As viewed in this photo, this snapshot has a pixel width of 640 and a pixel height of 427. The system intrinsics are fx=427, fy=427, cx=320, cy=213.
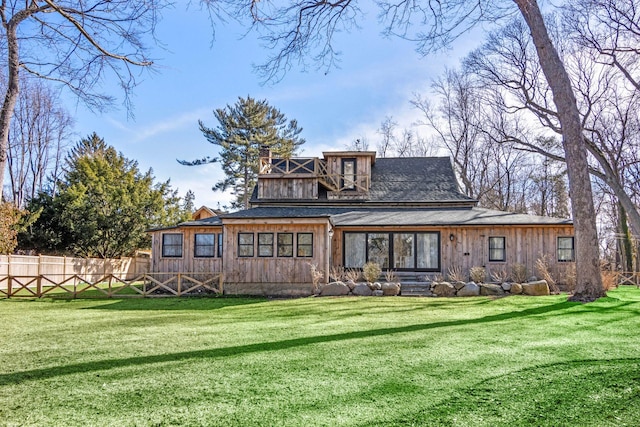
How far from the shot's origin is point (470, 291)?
14.3m

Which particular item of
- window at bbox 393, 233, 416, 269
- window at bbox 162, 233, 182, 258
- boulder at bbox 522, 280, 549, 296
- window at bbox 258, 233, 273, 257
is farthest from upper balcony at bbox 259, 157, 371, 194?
boulder at bbox 522, 280, 549, 296

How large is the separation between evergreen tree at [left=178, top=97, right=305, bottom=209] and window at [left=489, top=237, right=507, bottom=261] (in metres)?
24.3

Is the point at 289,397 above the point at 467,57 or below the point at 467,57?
below

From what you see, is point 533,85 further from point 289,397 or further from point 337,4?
point 289,397

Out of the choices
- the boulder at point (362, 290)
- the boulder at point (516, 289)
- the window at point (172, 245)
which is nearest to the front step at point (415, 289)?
the boulder at point (362, 290)

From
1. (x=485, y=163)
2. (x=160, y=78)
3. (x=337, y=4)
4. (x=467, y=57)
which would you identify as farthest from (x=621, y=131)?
(x=160, y=78)

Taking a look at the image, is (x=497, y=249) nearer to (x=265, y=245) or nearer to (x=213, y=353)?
(x=265, y=245)

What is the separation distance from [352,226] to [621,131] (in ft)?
49.6

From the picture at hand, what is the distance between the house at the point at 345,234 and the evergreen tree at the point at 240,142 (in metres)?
16.8

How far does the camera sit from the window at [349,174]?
2195 cm

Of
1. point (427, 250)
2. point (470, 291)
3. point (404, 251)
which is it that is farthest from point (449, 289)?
point (404, 251)

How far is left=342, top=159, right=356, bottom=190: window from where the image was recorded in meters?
22.0

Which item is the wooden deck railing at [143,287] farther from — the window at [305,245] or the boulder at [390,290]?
the boulder at [390,290]

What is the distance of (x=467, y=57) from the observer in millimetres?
21859
